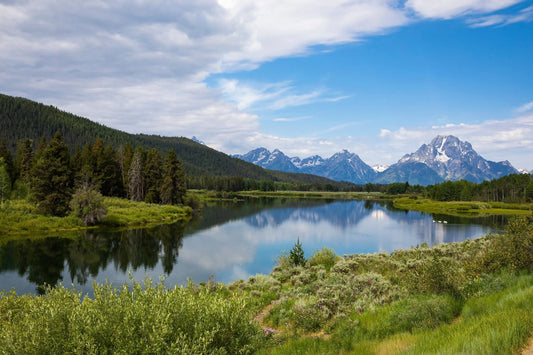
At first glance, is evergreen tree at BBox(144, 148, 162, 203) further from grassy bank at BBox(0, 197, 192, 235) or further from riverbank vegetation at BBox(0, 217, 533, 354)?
riverbank vegetation at BBox(0, 217, 533, 354)

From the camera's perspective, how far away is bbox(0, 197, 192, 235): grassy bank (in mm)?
43719

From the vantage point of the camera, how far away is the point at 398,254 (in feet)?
83.6

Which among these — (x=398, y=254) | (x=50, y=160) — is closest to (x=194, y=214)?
→ (x=50, y=160)

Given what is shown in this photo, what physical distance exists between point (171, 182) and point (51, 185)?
29751mm

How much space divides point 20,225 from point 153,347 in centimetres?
4784

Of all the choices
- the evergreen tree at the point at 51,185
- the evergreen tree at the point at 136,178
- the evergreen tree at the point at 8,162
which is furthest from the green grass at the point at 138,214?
the evergreen tree at the point at 8,162

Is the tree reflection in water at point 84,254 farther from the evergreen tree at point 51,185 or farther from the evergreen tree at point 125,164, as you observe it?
the evergreen tree at point 125,164

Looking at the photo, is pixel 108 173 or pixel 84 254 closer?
pixel 84 254

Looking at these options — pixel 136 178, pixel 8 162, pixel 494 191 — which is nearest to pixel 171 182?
pixel 136 178

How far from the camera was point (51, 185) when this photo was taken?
4938 centimetres

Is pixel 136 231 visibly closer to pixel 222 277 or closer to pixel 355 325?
pixel 222 277

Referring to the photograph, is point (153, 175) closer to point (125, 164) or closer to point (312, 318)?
point (125, 164)

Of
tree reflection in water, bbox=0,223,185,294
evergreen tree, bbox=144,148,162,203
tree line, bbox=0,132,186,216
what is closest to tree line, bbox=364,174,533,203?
tree line, bbox=0,132,186,216

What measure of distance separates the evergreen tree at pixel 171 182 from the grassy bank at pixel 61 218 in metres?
10.5
